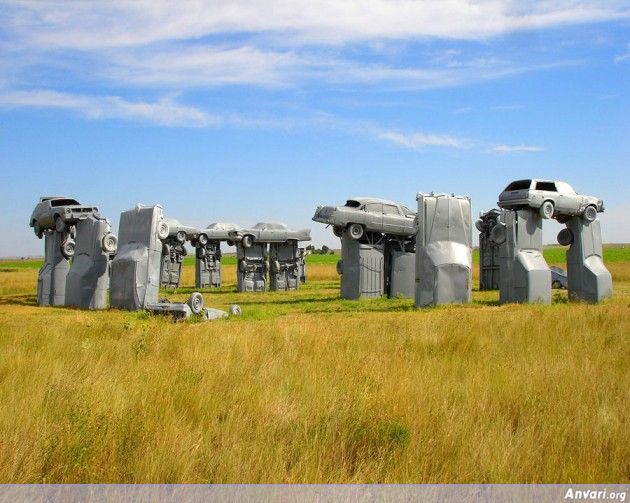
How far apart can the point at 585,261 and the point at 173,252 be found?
20322 mm

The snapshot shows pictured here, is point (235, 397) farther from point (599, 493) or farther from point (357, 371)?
point (599, 493)

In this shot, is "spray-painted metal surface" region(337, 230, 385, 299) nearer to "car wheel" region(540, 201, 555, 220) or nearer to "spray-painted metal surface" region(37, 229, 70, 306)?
"car wheel" region(540, 201, 555, 220)

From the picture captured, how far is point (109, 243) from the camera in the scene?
22.3 m

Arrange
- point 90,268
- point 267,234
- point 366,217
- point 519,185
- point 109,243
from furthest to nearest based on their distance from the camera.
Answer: point 267,234
point 366,217
point 90,268
point 109,243
point 519,185

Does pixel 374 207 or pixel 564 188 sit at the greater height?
pixel 564 188

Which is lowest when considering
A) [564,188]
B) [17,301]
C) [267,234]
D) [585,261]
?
[17,301]

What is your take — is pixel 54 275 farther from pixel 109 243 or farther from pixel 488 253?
pixel 488 253

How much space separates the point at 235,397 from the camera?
687 cm

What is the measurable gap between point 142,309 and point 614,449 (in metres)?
17.0

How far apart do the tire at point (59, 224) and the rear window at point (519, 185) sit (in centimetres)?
1420

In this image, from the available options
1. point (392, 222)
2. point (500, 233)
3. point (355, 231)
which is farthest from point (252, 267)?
point (500, 233)

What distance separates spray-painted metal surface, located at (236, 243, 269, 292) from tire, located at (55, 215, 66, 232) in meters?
10.7

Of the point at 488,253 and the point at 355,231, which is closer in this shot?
the point at 355,231

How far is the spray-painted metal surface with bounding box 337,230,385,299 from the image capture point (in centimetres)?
2561
